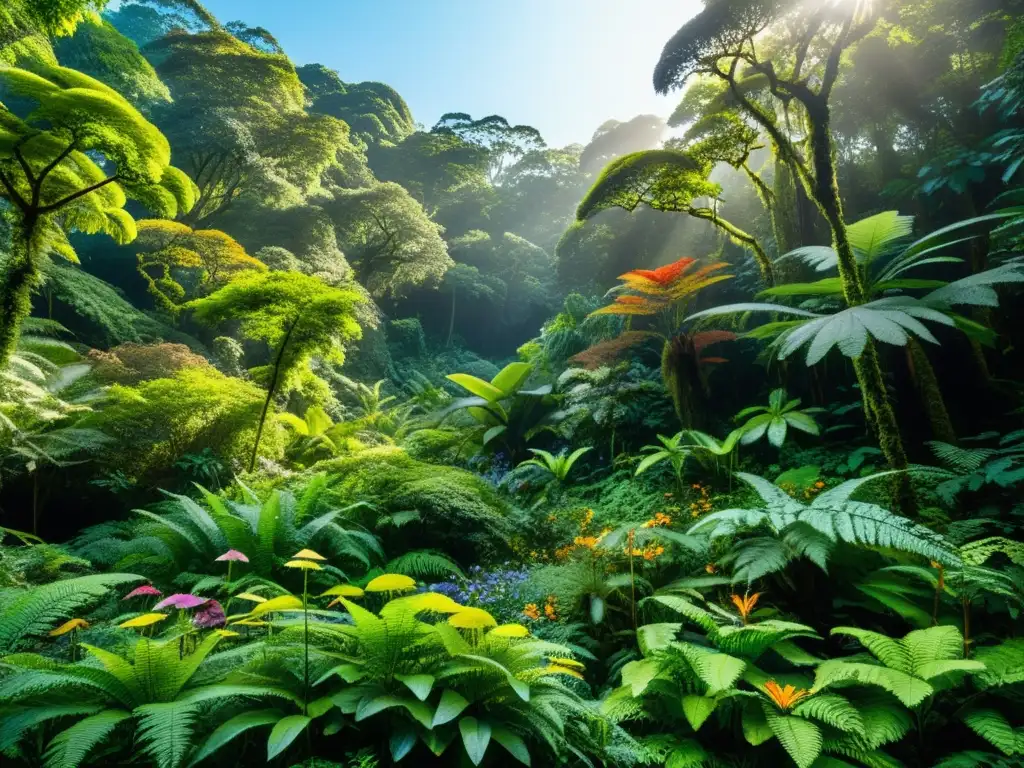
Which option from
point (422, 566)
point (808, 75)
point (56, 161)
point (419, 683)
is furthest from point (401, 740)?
point (808, 75)

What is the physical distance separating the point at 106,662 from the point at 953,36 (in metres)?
9.16

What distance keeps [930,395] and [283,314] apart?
4.82 m

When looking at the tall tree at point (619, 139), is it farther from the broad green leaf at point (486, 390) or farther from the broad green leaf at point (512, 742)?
the broad green leaf at point (512, 742)

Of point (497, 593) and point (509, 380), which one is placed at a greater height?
point (509, 380)

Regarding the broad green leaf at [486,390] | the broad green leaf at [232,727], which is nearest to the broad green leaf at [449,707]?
the broad green leaf at [232,727]

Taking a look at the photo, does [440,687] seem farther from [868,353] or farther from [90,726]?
[868,353]

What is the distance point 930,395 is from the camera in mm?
2896

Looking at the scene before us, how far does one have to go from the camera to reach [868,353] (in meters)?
2.43

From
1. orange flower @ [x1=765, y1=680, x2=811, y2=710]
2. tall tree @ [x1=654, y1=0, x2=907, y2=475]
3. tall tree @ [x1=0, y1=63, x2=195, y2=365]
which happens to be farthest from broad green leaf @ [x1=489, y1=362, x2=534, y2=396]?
orange flower @ [x1=765, y1=680, x2=811, y2=710]

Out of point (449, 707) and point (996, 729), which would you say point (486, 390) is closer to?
point (449, 707)

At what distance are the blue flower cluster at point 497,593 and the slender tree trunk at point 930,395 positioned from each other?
253 cm

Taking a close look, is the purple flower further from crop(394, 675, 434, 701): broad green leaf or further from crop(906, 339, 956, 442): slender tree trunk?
crop(906, 339, 956, 442): slender tree trunk

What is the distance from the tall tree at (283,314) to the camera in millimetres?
4273

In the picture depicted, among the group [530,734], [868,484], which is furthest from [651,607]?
[868,484]
